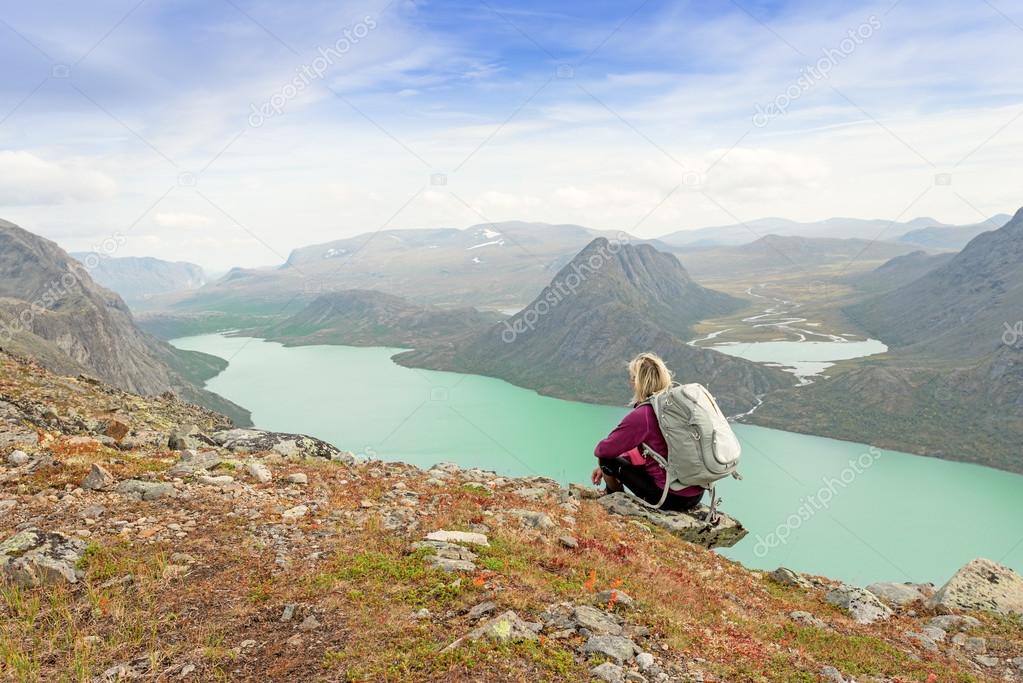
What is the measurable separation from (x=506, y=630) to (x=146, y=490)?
28.3ft

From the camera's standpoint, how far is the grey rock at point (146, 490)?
11.5 meters

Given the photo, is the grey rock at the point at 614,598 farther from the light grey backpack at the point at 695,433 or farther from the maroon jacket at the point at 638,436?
the light grey backpack at the point at 695,433

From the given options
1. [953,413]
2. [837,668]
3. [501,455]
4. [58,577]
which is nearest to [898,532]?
[501,455]

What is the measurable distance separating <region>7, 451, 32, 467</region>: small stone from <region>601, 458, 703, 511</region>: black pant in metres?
13.2

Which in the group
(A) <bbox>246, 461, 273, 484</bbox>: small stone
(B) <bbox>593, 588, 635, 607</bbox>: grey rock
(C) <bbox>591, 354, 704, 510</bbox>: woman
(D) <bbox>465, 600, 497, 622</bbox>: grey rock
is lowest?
(B) <bbox>593, 588, 635, 607</bbox>: grey rock

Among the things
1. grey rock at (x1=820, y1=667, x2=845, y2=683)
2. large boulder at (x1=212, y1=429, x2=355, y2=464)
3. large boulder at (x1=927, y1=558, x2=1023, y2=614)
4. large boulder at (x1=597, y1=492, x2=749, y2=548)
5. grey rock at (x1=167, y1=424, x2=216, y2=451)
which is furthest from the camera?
large boulder at (x1=212, y1=429, x2=355, y2=464)

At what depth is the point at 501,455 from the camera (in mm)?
142000

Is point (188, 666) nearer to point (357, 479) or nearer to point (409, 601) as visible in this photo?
point (409, 601)

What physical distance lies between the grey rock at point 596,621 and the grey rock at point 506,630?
0.66 meters

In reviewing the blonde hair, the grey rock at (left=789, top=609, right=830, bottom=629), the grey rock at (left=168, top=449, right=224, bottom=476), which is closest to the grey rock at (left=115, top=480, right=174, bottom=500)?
the grey rock at (left=168, top=449, right=224, bottom=476)

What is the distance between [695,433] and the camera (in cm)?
1172

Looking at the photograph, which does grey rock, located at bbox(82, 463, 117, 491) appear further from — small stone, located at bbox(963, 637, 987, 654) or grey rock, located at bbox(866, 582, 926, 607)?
grey rock, located at bbox(866, 582, 926, 607)

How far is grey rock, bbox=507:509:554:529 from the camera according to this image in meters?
11.4

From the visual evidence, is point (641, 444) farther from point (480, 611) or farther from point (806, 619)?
point (480, 611)
